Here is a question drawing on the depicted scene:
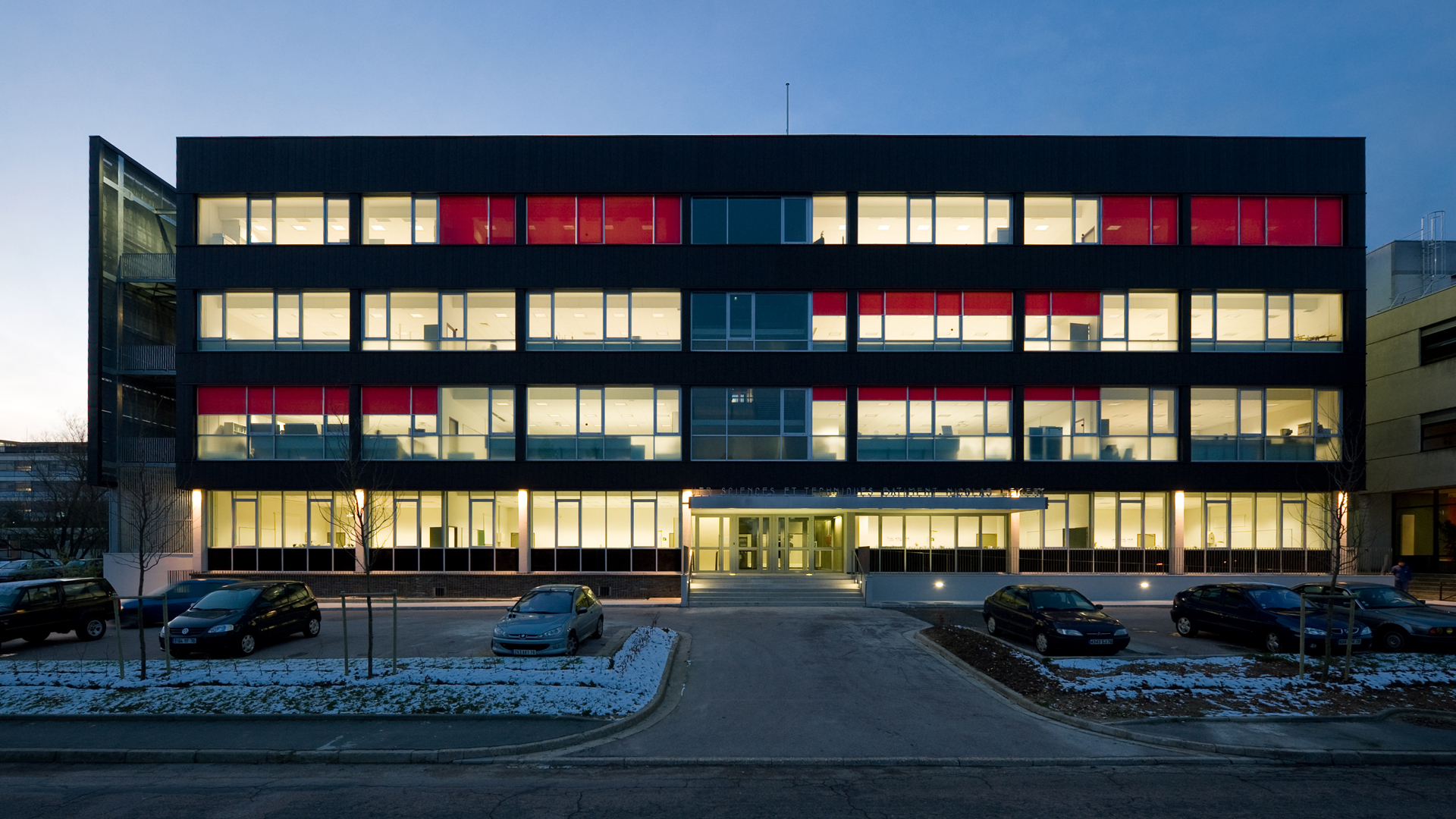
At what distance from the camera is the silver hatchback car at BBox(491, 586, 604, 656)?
15.8m

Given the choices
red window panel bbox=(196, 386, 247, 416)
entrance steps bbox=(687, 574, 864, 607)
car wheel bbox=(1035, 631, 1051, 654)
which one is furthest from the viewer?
red window panel bbox=(196, 386, 247, 416)

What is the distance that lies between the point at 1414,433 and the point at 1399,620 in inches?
711

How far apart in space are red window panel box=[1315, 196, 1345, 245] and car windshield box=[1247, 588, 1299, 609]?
17.2 m

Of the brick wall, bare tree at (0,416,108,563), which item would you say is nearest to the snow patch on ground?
the brick wall

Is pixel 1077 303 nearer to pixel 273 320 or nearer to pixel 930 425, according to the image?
pixel 930 425

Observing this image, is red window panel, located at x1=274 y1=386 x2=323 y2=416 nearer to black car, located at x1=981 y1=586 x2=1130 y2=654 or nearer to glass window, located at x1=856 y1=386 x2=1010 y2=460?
glass window, located at x1=856 y1=386 x2=1010 y2=460

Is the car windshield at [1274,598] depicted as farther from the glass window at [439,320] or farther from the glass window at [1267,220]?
the glass window at [439,320]

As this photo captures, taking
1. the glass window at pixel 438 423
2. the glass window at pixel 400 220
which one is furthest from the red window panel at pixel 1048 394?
the glass window at pixel 400 220

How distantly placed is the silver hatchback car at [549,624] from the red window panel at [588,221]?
48.6 ft

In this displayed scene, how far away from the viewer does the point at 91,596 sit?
19.5 m

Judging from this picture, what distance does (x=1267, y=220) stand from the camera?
1135 inches

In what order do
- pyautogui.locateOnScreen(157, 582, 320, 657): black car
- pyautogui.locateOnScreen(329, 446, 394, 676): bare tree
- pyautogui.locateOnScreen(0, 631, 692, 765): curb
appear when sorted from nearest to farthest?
pyautogui.locateOnScreen(0, 631, 692, 765): curb, pyautogui.locateOnScreen(157, 582, 320, 657): black car, pyautogui.locateOnScreen(329, 446, 394, 676): bare tree

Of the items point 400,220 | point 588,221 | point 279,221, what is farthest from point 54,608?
point 588,221

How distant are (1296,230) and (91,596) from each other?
39560mm
